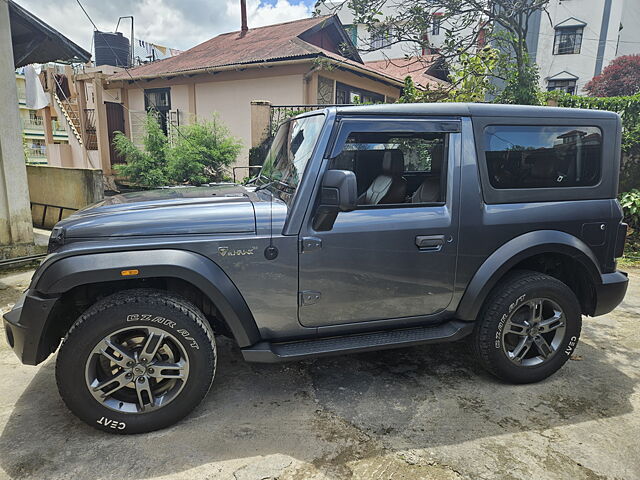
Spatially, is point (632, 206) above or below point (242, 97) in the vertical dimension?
below

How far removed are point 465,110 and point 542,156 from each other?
0.67 metres

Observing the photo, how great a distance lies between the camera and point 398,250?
→ 2.86m

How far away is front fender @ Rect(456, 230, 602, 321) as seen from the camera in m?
3.02

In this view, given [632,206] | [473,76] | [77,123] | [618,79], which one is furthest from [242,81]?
[618,79]

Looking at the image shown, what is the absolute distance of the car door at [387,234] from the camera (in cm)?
276

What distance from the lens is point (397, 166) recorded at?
120 inches

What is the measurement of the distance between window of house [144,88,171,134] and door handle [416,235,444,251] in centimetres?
1315

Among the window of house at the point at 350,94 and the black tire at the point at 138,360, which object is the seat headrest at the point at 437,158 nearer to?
the black tire at the point at 138,360

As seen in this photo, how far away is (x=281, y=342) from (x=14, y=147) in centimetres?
531

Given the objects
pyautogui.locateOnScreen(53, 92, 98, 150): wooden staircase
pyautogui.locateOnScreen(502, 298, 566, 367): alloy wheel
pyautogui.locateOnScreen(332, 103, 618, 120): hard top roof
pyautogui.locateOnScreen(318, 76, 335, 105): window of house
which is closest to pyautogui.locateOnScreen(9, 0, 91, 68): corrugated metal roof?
pyautogui.locateOnScreen(318, 76, 335, 105): window of house

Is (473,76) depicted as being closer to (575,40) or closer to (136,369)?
(136,369)

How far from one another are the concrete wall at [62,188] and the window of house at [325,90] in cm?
644

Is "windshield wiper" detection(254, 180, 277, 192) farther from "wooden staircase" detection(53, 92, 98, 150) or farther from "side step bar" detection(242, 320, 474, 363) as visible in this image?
"wooden staircase" detection(53, 92, 98, 150)

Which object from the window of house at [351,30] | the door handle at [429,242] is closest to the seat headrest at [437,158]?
the door handle at [429,242]
